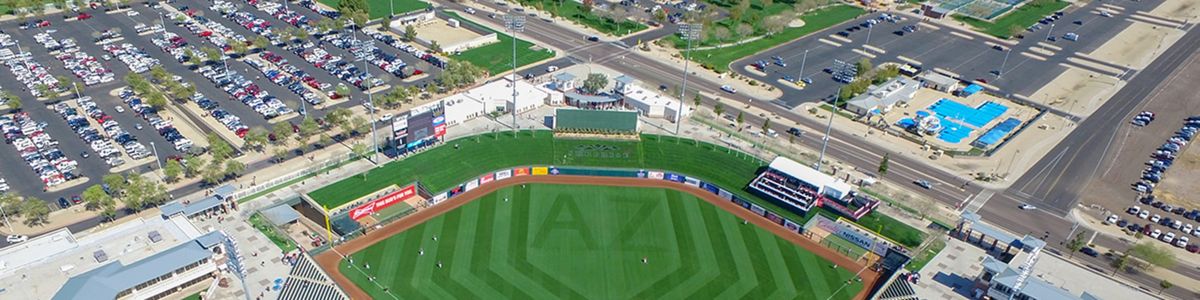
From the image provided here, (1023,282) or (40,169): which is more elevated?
(1023,282)

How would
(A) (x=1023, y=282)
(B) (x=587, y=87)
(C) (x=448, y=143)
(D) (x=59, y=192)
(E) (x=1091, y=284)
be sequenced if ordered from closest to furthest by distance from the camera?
(A) (x=1023, y=282) → (E) (x=1091, y=284) → (D) (x=59, y=192) → (C) (x=448, y=143) → (B) (x=587, y=87)

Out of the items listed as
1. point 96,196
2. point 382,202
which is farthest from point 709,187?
point 96,196

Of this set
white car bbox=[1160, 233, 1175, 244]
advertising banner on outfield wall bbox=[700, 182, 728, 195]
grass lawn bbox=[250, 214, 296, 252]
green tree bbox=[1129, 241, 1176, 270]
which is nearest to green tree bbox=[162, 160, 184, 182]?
grass lawn bbox=[250, 214, 296, 252]

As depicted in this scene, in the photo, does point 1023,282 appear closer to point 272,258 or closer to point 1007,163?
point 1007,163

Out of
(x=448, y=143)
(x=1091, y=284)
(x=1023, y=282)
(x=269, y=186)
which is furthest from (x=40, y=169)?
(x=1091, y=284)

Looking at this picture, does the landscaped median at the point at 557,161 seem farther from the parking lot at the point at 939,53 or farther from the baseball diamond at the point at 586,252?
the parking lot at the point at 939,53

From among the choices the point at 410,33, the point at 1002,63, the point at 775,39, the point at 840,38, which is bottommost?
the point at 410,33

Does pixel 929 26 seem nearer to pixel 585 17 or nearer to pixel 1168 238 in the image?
pixel 585 17
